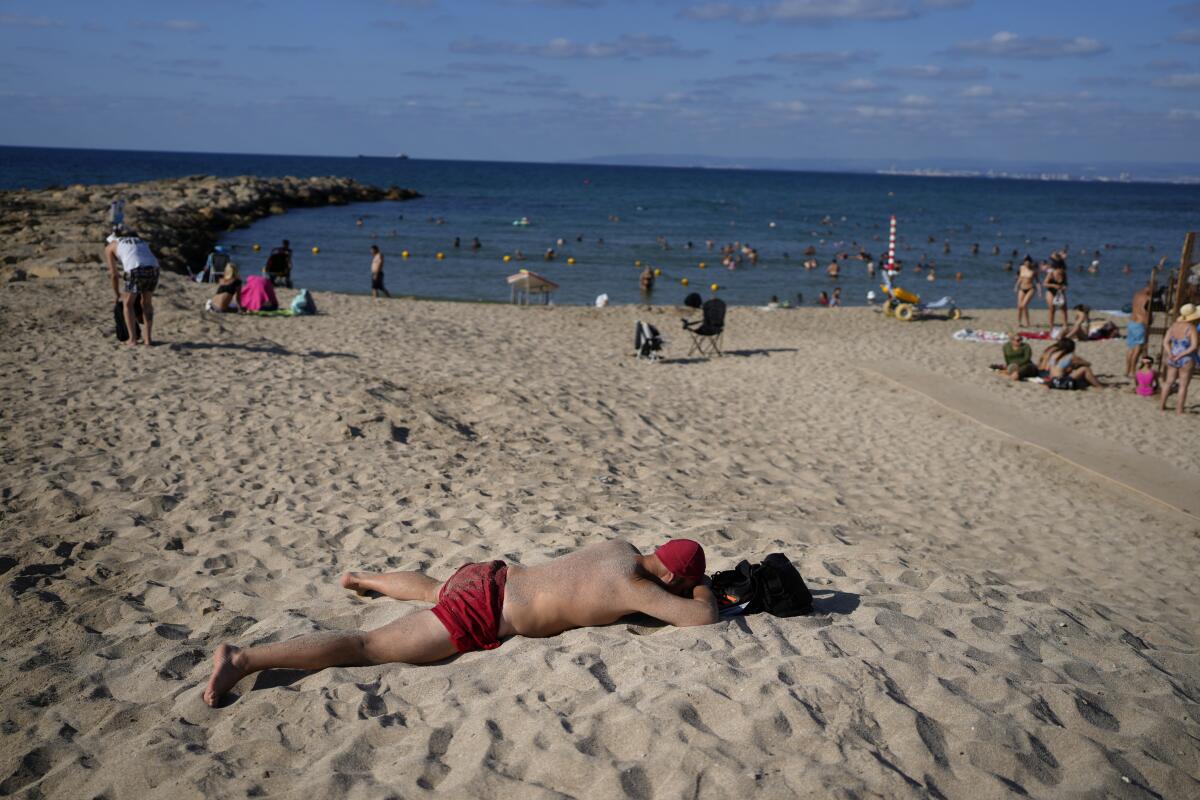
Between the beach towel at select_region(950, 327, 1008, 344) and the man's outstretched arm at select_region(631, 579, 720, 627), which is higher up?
the man's outstretched arm at select_region(631, 579, 720, 627)

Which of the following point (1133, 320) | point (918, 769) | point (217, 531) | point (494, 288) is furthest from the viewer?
point (494, 288)

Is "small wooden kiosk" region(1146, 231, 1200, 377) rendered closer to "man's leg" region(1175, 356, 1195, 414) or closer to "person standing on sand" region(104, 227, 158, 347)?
"man's leg" region(1175, 356, 1195, 414)

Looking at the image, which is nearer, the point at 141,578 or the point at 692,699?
the point at 692,699

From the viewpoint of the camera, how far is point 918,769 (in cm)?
304

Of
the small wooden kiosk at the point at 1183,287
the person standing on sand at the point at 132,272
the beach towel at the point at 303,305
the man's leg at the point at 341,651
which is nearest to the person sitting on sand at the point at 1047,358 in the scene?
the small wooden kiosk at the point at 1183,287

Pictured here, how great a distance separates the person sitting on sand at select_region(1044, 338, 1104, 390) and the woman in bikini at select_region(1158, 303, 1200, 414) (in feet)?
4.22

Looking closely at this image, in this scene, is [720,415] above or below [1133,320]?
below

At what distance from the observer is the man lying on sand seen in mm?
3910

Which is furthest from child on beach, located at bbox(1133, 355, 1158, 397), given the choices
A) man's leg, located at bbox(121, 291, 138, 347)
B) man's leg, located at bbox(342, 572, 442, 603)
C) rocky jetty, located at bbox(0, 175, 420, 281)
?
rocky jetty, located at bbox(0, 175, 420, 281)

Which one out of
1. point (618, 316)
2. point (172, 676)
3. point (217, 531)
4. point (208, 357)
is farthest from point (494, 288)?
point (172, 676)

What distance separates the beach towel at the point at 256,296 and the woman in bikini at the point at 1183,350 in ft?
44.1

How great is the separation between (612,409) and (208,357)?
480cm

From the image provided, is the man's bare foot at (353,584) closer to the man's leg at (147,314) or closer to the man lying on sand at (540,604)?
the man lying on sand at (540,604)

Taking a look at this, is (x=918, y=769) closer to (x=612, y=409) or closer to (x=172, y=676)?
(x=172, y=676)
